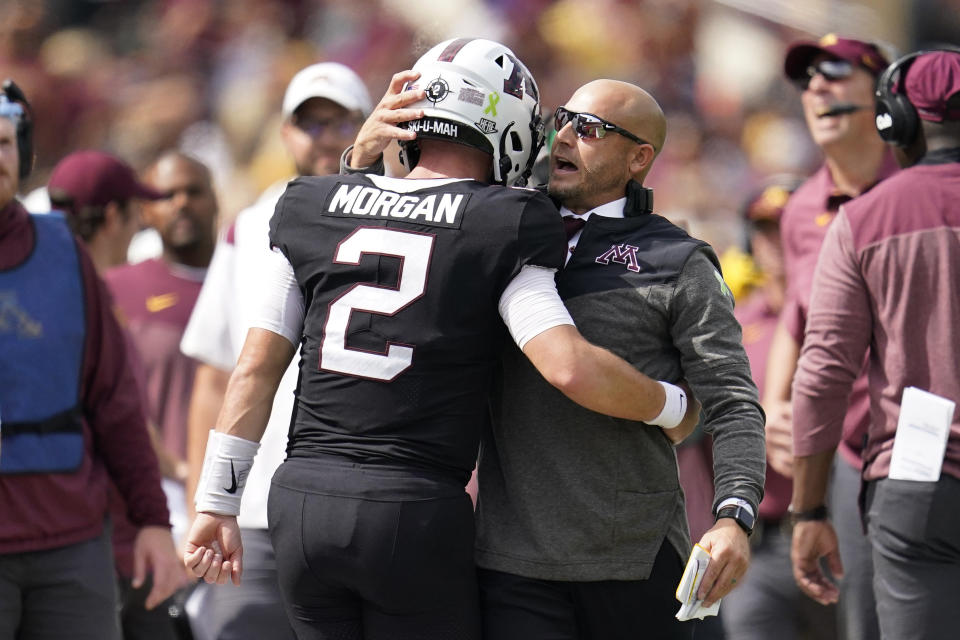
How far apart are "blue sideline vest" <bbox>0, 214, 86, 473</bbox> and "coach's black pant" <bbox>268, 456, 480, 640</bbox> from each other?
134cm

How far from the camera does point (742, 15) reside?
12805 mm

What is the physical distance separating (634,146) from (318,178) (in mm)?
831

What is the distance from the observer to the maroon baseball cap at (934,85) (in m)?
4.09

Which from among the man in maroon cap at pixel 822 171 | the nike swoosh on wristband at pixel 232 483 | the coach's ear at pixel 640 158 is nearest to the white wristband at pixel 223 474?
the nike swoosh on wristband at pixel 232 483

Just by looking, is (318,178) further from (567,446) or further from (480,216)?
(567,446)

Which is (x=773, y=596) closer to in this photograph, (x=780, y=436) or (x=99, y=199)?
(x=780, y=436)

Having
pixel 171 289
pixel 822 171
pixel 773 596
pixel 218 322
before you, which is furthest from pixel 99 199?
pixel 773 596

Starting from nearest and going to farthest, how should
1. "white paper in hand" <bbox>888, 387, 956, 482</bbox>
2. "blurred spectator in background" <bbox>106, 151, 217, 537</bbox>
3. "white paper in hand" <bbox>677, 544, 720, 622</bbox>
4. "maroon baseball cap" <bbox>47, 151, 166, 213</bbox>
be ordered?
"white paper in hand" <bbox>677, 544, 720, 622</bbox> → "white paper in hand" <bbox>888, 387, 956, 482</bbox> → "maroon baseball cap" <bbox>47, 151, 166, 213</bbox> → "blurred spectator in background" <bbox>106, 151, 217, 537</bbox>

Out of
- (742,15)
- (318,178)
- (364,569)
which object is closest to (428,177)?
(318,178)

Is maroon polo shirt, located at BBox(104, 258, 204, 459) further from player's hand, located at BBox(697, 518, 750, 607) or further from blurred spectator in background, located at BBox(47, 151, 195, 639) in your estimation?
player's hand, located at BBox(697, 518, 750, 607)

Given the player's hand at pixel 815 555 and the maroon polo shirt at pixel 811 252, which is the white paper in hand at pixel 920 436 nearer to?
the player's hand at pixel 815 555

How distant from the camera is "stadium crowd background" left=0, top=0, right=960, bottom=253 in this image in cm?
1217

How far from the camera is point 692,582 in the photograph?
117 inches

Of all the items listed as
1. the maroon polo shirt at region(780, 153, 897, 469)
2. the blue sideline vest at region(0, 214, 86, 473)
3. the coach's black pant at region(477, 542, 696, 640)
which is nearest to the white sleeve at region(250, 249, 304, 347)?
the coach's black pant at region(477, 542, 696, 640)
